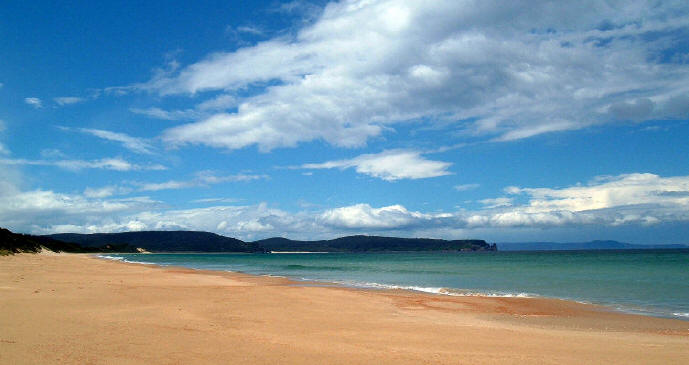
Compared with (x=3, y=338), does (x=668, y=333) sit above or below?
below

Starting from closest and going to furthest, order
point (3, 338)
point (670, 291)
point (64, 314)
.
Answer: point (3, 338)
point (64, 314)
point (670, 291)

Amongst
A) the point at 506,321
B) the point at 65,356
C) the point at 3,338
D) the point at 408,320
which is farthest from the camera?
the point at 506,321

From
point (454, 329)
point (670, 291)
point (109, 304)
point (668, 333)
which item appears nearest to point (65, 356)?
point (109, 304)

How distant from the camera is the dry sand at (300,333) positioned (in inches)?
348

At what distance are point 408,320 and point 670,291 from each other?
23218mm

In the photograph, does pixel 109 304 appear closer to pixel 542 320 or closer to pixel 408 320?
pixel 408 320

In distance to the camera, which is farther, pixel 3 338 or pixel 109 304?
pixel 109 304

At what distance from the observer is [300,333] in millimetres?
11680

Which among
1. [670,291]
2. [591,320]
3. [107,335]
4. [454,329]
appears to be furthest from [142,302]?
[670,291]

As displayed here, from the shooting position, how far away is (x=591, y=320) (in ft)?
55.1

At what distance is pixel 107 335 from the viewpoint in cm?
993

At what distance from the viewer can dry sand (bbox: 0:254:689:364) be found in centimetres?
885

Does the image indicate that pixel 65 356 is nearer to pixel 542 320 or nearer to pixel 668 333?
pixel 542 320

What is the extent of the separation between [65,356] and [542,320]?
1486cm
